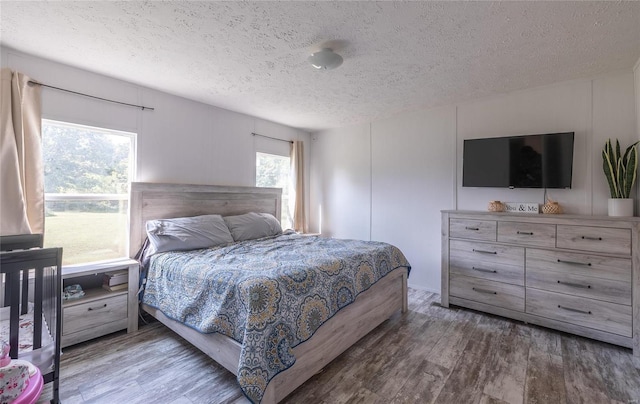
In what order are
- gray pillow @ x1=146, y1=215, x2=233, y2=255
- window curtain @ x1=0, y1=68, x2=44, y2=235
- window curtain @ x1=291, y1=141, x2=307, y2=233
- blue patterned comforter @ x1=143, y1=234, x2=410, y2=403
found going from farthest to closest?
window curtain @ x1=291, y1=141, x2=307, y2=233
gray pillow @ x1=146, y1=215, x2=233, y2=255
window curtain @ x1=0, y1=68, x2=44, y2=235
blue patterned comforter @ x1=143, y1=234, x2=410, y2=403

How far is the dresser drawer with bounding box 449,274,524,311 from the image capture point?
2740 millimetres

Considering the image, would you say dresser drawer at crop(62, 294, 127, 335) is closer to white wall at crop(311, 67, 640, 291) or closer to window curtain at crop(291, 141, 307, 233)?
window curtain at crop(291, 141, 307, 233)

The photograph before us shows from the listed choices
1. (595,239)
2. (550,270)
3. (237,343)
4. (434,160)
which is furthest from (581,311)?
(237,343)

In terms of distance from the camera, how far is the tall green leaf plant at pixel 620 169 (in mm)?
2365

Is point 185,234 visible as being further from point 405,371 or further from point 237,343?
point 405,371

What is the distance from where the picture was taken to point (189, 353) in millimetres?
2227

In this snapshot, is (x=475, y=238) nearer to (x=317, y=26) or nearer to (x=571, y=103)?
(x=571, y=103)

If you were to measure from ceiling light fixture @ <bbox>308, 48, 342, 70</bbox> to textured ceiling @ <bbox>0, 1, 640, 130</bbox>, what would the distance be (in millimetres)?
68

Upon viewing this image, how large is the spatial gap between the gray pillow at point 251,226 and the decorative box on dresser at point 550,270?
2137mm

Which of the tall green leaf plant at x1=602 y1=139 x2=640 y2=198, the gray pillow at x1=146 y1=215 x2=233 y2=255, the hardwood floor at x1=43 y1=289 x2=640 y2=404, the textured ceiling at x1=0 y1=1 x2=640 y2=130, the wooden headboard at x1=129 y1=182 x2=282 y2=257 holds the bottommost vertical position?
the hardwood floor at x1=43 y1=289 x2=640 y2=404

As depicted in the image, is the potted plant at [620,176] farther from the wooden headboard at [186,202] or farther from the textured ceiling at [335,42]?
the wooden headboard at [186,202]

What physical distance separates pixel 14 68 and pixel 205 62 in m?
1.50

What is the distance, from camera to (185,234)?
110 inches

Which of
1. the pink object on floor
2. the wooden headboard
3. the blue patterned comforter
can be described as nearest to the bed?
the pink object on floor
